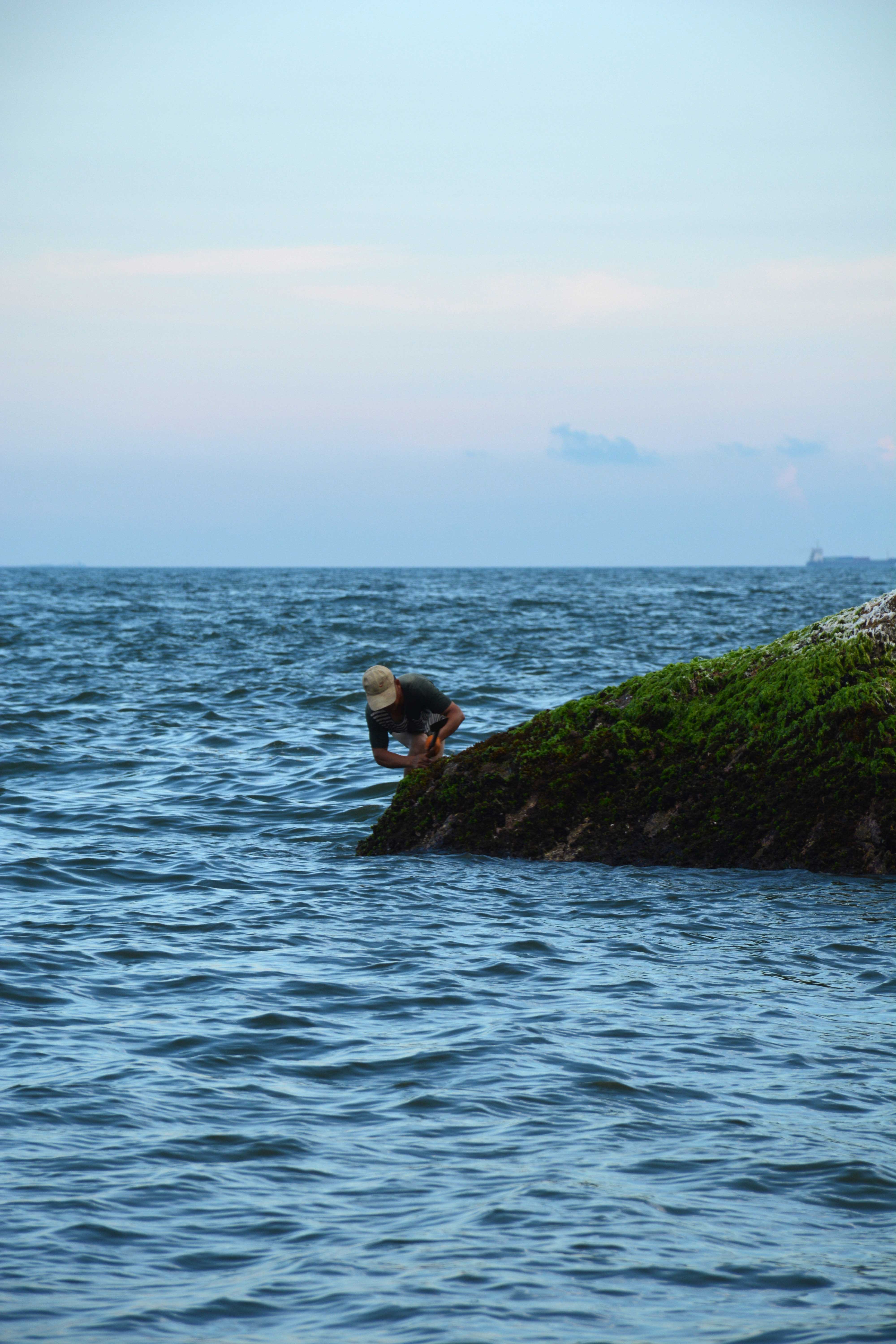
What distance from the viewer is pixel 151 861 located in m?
10.6

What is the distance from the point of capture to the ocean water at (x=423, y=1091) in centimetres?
410

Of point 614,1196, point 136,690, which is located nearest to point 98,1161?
point 614,1196

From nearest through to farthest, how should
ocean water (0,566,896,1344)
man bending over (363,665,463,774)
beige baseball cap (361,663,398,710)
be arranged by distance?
ocean water (0,566,896,1344)
beige baseball cap (361,663,398,710)
man bending over (363,665,463,774)

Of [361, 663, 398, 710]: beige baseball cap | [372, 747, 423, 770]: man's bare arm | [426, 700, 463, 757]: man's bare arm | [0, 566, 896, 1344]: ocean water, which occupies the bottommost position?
[0, 566, 896, 1344]: ocean water

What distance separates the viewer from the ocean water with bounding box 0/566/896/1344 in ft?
13.4

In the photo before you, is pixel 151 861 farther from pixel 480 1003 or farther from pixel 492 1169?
pixel 492 1169

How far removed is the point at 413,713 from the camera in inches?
431

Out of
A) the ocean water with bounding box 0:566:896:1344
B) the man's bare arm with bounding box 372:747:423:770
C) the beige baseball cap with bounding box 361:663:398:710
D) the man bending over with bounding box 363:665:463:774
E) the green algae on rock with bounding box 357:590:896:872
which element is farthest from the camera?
the man's bare arm with bounding box 372:747:423:770

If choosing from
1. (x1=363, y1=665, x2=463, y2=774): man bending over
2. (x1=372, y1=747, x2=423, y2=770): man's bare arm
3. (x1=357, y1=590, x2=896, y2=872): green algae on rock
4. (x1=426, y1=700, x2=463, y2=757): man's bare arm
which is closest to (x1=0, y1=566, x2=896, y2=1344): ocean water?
(x1=357, y1=590, x2=896, y2=872): green algae on rock

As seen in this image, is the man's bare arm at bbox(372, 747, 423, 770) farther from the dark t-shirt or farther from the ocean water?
the ocean water

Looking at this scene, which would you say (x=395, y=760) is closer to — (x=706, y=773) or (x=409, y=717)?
(x=409, y=717)

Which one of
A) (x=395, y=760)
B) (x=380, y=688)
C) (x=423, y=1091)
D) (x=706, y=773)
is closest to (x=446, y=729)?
(x=395, y=760)

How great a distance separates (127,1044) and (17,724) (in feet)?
42.9

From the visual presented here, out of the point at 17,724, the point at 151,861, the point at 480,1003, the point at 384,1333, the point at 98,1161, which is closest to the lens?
the point at 384,1333
